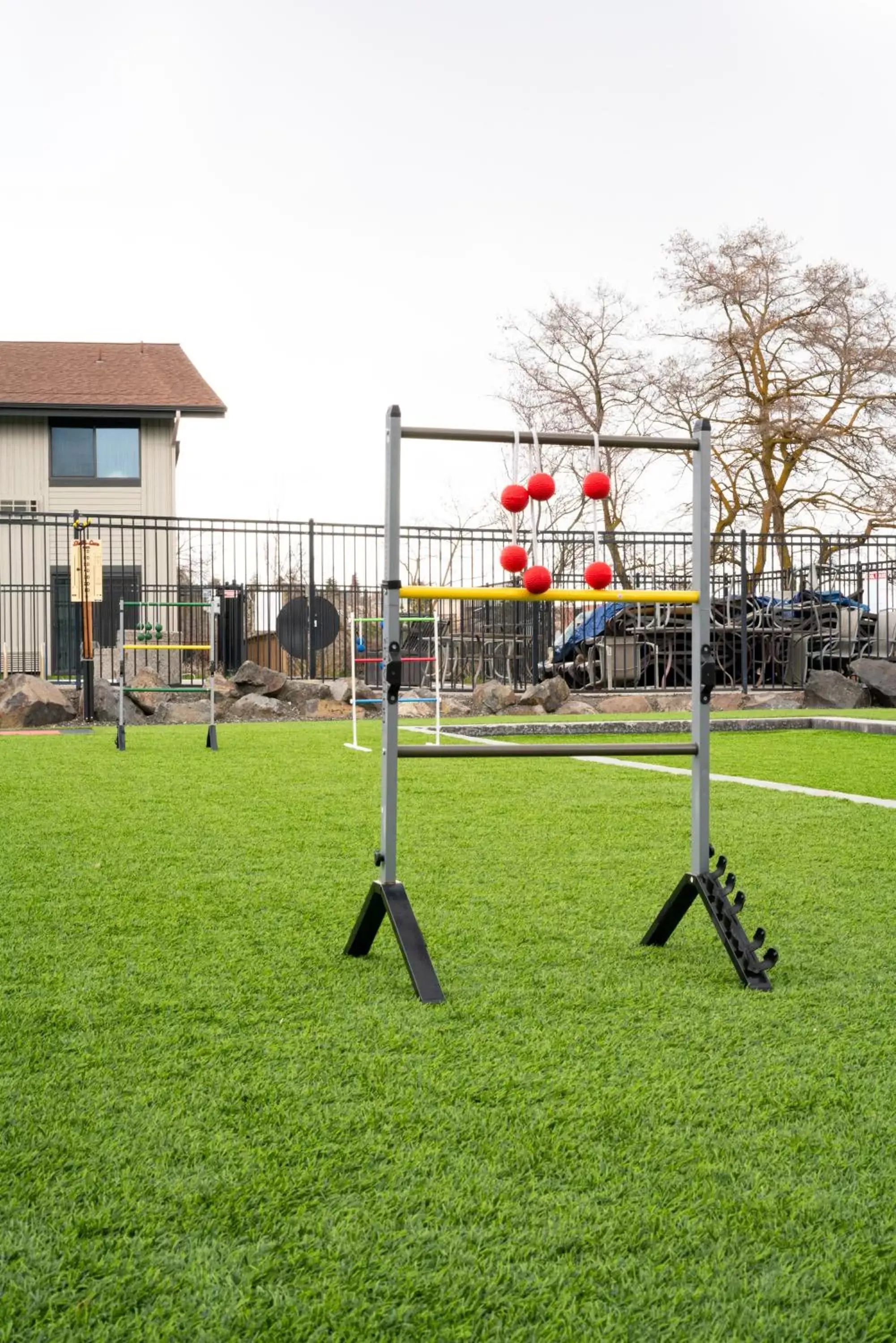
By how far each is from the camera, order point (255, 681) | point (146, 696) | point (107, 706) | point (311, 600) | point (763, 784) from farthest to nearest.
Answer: point (311, 600) < point (255, 681) < point (146, 696) < point (107, 706) < point (763, 784)

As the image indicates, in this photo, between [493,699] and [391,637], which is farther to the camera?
[493,699]

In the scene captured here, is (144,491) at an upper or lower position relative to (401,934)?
upper

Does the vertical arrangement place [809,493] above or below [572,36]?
below

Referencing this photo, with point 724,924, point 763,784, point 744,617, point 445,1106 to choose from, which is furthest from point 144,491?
point 445,1106

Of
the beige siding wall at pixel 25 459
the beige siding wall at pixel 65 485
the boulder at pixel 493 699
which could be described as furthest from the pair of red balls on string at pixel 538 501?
the beige siding wall at pixel 25 459

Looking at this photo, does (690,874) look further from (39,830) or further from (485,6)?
(485,6)

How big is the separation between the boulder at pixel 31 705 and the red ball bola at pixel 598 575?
10.9 metres

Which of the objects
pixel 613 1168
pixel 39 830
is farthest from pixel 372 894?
pixel 39 830

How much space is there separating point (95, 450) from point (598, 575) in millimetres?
23196

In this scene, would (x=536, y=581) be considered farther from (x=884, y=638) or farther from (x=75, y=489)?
(x=75, y=489)

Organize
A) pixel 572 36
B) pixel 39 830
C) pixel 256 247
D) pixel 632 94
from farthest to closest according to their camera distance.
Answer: pixel 256 247 → pixel 632 94 → pixel 572 36 → pixel 39 830

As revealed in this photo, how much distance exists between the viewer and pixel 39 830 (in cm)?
474

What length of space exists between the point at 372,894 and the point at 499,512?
2828 centimetres

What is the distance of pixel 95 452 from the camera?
24.3 metres
